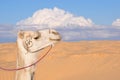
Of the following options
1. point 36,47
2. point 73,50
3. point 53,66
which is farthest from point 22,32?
point 73,50

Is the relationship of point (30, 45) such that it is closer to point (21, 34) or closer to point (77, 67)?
point (21, 34)

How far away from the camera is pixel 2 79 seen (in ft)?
60.6

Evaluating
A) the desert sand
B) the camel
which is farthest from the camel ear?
the desert sand

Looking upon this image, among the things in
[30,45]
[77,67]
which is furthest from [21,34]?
[77,67]

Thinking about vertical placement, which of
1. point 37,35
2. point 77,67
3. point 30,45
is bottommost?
point 77,67

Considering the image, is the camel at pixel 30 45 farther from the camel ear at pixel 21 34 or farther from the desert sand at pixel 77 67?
the desert sand at pixel 77 67

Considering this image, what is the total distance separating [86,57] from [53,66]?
1685mm

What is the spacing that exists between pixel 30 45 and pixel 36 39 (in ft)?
0.46

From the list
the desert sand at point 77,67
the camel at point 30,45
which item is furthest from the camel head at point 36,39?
the desert sand at point 77,67

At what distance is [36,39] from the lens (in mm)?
4379

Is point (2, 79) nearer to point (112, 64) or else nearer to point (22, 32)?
point (112, 64)

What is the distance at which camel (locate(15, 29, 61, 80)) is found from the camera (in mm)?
4203

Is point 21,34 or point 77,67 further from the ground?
point 21,34

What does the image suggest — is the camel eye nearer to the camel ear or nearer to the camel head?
the camel head
